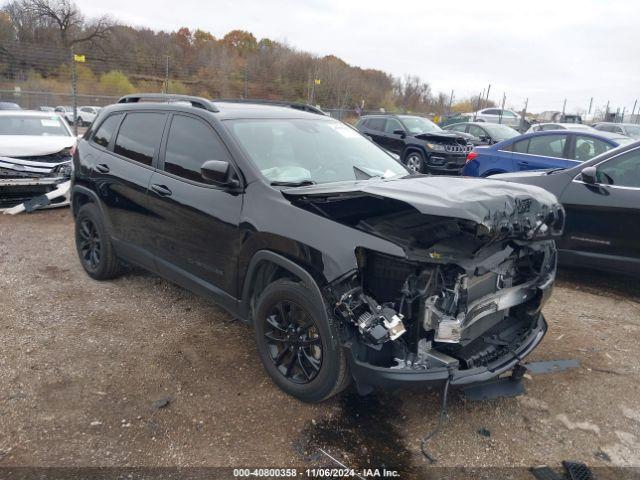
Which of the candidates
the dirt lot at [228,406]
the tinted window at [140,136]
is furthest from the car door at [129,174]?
the dirt lot at [228,406]

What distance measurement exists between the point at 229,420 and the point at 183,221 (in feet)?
4.95

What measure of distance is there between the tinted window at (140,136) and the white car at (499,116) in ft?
88.4

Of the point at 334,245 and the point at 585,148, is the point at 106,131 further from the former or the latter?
the point at 585,148

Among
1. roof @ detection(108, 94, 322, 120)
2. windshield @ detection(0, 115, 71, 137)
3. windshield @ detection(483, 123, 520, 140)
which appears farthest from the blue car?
windshield @ detection(0, 115, 71, 137)

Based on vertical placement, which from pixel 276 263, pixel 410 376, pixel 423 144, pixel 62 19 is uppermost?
pixel 62 19

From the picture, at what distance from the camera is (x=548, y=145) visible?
808 cm

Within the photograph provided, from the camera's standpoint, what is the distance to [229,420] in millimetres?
2910

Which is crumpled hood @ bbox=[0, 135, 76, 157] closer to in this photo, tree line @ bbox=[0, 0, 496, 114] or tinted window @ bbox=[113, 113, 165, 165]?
tinted window @ bbox=[113, 113, 165, 165]

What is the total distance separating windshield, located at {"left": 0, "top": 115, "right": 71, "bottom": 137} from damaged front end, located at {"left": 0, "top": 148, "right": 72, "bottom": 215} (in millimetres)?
925

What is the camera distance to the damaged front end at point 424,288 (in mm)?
2521

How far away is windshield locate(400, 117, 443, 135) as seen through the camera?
13.1m

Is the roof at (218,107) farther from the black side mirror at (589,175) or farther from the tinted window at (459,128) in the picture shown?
the tinted window at (459,128)

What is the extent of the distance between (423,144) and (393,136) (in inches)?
45.4

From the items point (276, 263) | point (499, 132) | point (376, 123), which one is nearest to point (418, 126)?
point (376, 123)
